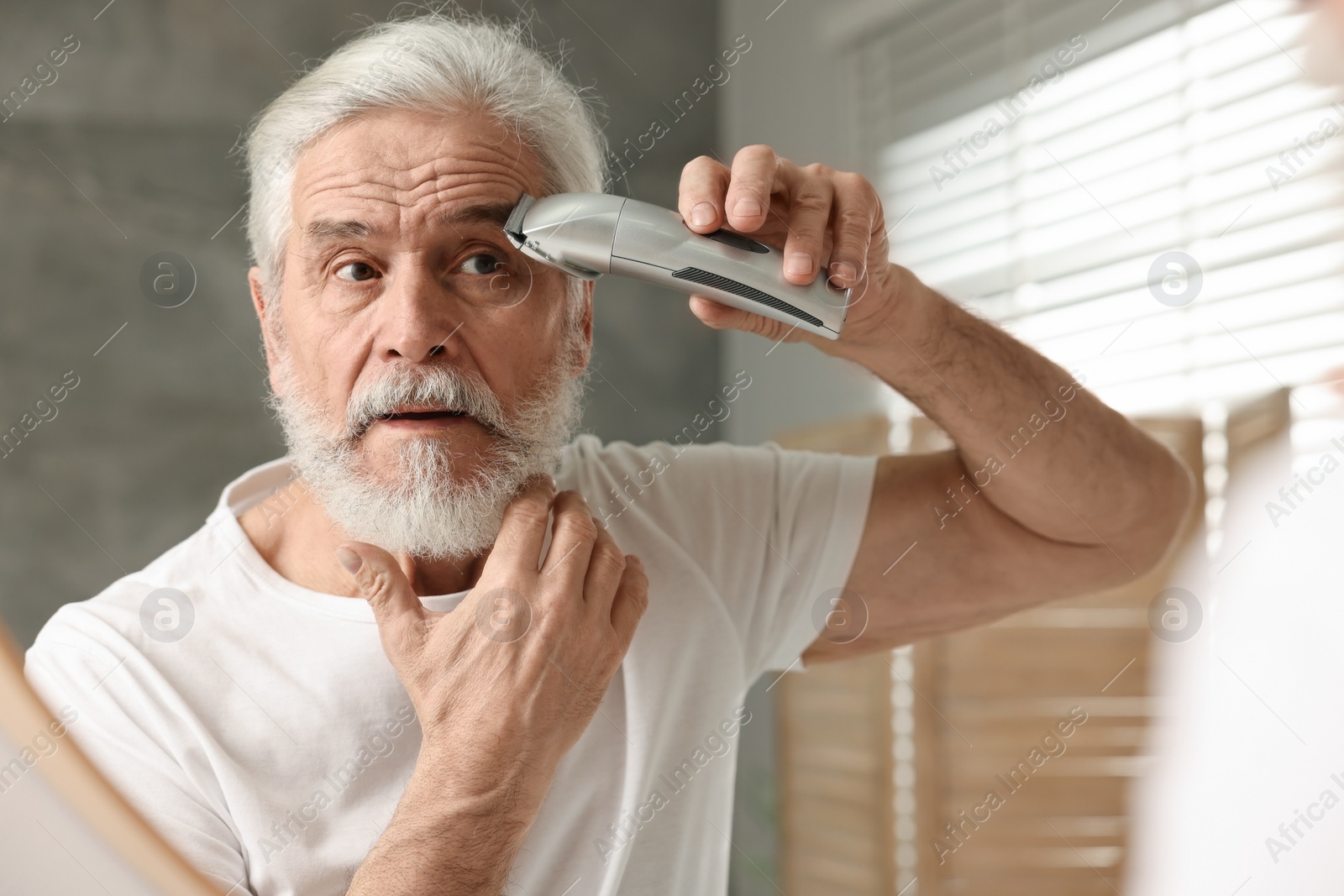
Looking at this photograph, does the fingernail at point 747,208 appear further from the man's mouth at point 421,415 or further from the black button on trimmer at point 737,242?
the man's mouth at point 421,415

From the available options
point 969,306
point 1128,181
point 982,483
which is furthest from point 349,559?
point 1128,181

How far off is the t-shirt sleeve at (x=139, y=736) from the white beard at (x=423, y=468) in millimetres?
142

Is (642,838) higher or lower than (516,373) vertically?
lower

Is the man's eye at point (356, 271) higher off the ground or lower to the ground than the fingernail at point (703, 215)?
lower

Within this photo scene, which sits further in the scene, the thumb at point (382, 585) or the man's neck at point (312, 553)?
the man's neck at point (312, 553)

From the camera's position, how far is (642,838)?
545mm

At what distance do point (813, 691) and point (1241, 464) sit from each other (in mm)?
669

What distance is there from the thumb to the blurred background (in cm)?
59

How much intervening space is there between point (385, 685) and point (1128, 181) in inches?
45.6

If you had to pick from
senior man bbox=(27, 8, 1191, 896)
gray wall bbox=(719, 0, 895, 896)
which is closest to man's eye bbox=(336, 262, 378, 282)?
senior man bbox=(27, 8, 1191, 896)

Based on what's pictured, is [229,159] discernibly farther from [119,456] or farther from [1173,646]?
[1173,646]

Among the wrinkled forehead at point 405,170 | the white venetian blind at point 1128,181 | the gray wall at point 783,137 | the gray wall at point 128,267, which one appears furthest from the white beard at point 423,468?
the white venetian blind at point 1128,181

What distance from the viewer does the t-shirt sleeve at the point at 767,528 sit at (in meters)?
0.62

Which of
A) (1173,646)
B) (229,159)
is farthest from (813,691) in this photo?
(229,159)
